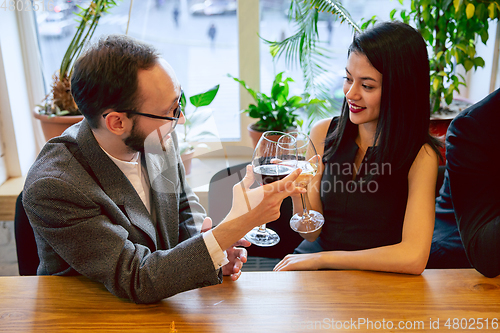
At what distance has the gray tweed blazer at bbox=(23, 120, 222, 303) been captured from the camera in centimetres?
93

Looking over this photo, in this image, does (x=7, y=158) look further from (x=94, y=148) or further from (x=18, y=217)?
(x=94, y=148)

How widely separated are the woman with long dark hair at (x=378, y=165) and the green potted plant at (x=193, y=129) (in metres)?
0.46

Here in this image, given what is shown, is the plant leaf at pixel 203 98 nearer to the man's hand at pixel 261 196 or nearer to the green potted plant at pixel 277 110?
the green potted plant at pixel 277 110

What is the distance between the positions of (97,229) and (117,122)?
1.00ft

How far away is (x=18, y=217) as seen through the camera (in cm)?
121

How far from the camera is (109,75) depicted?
40.8 inches

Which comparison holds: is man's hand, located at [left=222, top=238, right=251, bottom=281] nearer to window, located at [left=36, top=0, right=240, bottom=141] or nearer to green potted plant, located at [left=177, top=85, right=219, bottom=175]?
green potted plant, located at [left=177, top=85, right=219, bottom=175]

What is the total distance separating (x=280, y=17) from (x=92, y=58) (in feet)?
5.48

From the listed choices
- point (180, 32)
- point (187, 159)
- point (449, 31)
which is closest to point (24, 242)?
point (187, 159)

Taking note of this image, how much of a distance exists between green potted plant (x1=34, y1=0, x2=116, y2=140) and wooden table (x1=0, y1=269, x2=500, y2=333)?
4.34 ft

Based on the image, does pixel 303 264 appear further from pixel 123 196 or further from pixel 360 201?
pixel 123 196

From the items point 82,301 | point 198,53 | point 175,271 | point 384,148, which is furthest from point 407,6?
point 82,301

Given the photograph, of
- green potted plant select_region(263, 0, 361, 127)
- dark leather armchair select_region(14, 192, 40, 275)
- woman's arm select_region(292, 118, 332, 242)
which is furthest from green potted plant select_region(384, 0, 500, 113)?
dark leather armchair select_region(14, 192, 40, 275)

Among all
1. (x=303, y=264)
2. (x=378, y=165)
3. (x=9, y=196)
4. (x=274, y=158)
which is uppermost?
(x=274, y=158)
